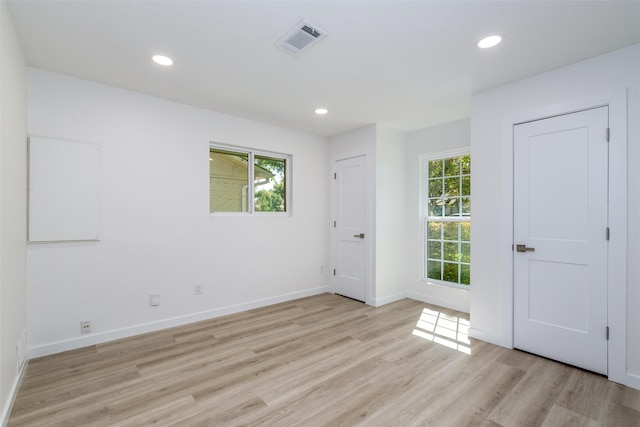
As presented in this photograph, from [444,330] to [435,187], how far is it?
78.5 inches

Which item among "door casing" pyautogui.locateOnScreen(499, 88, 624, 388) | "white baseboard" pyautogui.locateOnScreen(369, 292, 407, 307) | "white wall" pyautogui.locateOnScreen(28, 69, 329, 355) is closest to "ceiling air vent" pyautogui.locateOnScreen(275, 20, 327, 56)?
"white wall" pyautogui.locateOnScreen(28, 69, 329, 355)

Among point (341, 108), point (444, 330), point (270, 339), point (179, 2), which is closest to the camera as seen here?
point (179, 2)

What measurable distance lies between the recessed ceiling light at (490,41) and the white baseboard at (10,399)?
3.95m

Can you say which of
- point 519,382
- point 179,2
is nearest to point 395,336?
point 519,382

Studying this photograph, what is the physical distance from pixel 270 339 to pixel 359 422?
145 centimetres

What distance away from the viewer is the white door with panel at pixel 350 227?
4.48 metres

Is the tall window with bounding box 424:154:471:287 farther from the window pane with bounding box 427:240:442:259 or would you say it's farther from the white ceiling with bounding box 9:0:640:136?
the white ceiling with bounding box 9:0:640:136

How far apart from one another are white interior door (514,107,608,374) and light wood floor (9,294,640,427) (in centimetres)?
23

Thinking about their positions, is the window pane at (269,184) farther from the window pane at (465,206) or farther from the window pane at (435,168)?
the window pane at (465,206)

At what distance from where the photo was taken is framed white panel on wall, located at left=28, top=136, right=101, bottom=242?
2.63 metres

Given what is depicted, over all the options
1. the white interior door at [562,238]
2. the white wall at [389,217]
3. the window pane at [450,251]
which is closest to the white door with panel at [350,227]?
the white wall at [389,217]

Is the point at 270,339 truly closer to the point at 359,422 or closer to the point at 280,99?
the point at 359,422

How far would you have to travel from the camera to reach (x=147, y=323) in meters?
3.24

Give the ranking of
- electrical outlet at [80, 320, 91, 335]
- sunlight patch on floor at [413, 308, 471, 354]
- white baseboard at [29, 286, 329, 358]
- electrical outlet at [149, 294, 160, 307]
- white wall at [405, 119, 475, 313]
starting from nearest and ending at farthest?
white baseboard at [29, 286, 329, 358], electrical outlet at [80, 320, 91, 335], sunlight patch on floor at [413, 308, 471, 354], electrical outlet at [149, 294, 160, 307], white wall at [405, 119, 475, 313]
